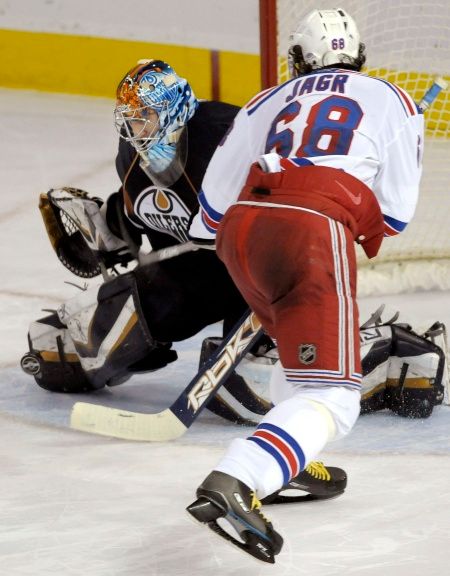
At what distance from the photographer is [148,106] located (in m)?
3.03

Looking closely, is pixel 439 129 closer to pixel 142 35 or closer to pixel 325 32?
pixel 142 35

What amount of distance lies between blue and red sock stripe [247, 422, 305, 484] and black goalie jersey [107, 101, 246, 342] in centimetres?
101

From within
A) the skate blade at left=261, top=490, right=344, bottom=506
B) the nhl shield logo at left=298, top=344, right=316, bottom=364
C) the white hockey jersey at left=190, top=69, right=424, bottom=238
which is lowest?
the skate blade at left=261, top=490, right=344, bottom=506

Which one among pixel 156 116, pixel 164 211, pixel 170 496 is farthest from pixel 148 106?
pixel 170 496

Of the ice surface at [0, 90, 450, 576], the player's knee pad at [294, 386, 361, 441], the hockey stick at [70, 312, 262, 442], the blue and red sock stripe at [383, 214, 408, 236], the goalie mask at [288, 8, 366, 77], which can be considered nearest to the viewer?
the player's knee pad at [294, 386, 361, 441]

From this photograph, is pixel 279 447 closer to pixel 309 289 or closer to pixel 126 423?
pixel 309 289

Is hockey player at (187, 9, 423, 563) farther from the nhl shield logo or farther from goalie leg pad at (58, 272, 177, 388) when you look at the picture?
goalie leg pad at (58, 272, 177, 388)

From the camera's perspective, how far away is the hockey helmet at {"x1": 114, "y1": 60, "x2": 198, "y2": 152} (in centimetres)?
303

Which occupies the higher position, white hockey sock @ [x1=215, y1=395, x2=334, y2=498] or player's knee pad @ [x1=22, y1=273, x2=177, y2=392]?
white hockey sock @ [x1=215, y1=395, x2=334, y2=498]

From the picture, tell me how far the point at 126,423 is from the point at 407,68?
1.94 m

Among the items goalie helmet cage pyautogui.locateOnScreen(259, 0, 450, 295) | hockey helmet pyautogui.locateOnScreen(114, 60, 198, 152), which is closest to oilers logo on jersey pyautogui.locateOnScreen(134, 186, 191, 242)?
hockey helmet pyautogui.locateOnScreen(114, 60, 198, 152)

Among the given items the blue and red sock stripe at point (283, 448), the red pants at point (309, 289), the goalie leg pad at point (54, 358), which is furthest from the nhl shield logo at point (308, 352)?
the goalie leg pad at point (54, 358)

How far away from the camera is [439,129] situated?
4891 millimetres

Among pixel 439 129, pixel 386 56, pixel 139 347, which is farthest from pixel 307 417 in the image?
pixel 439 129
